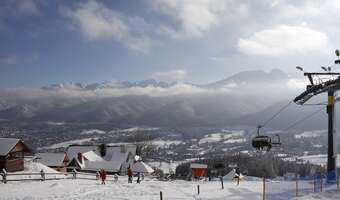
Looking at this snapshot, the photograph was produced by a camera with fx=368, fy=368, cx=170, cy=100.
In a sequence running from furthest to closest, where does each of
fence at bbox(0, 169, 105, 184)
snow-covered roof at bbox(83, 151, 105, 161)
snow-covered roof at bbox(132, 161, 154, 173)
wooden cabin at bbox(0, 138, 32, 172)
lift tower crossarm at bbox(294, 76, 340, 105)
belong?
snow-covered roof at bbox(83, 151, 105, 161) < snow-covered roof at bbox(132, 161, 154, 173) < wooden cabin at bbox(0, 138, 32, 172) < fence at bbox(0, 169, 105, 184) < lift tower crossarm at bbox(294, 76, 340, 105)

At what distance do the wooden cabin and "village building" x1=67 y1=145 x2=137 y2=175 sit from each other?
1224 inches

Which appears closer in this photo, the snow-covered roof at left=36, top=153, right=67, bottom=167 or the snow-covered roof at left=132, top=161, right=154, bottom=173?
the snow-covered roof at left=132, top=161, right=154, bottom=173

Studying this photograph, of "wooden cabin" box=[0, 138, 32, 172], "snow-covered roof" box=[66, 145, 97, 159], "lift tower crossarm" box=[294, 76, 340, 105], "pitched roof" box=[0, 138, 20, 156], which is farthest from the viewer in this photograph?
"snow-covered roof" box=[66, 145, 97, 159]

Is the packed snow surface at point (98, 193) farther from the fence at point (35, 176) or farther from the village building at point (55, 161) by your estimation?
the village building at point (55, 161)

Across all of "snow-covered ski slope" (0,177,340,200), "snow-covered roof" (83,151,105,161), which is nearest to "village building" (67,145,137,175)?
"snow-covered roof" (83,151,105,161)

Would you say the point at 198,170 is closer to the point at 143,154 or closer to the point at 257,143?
the point at 143,154

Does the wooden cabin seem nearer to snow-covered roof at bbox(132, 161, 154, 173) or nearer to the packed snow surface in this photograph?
the packed snow surface

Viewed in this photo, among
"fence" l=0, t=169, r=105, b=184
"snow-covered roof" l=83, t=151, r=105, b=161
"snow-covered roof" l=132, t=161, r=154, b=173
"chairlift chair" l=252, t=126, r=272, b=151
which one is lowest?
"snow-covered roof" l=132, t=161, r=154, b=173

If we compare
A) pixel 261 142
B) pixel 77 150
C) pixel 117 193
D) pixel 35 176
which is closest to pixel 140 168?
pixel 77 150

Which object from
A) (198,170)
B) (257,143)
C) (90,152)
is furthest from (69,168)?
(257,143)

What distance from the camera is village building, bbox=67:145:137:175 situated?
299 ft

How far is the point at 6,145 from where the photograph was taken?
5525cm

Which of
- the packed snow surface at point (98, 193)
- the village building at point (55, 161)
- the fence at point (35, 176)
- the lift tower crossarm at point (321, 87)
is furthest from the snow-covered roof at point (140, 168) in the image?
the lift tower crossarm at point (321, 87)

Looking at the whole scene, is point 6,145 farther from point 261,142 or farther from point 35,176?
point 261,142
